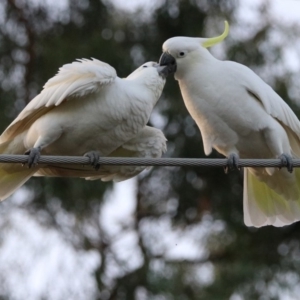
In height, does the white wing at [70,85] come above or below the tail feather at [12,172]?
above

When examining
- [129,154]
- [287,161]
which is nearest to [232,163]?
[287,161]

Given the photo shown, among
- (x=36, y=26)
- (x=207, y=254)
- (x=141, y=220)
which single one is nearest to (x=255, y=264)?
(x=207, y=254)

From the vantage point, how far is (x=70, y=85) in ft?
15.4

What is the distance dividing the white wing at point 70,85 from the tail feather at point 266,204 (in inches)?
42.9

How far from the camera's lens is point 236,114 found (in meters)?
4.82

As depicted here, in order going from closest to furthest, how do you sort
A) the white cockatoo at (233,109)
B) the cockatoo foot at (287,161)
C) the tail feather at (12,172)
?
1. the cockatoo foot at (287,161)
2. the white cockatoo at (233,109)
3. the tail feather at (12,172)

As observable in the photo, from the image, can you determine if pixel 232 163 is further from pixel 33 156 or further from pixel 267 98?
pixel 33 156

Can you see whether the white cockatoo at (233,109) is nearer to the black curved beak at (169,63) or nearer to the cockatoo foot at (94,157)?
the black curved beak at (169,63)

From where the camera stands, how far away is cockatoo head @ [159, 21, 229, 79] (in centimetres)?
499

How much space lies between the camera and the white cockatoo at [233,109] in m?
4.83

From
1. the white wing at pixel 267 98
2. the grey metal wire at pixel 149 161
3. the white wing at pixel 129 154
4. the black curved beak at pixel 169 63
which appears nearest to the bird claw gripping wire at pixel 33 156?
the grey metal wire at pixel 149 161

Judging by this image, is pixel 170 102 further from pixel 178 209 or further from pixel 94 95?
pixel 94 95

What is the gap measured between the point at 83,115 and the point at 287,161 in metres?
1.04

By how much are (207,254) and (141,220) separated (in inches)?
28.7
